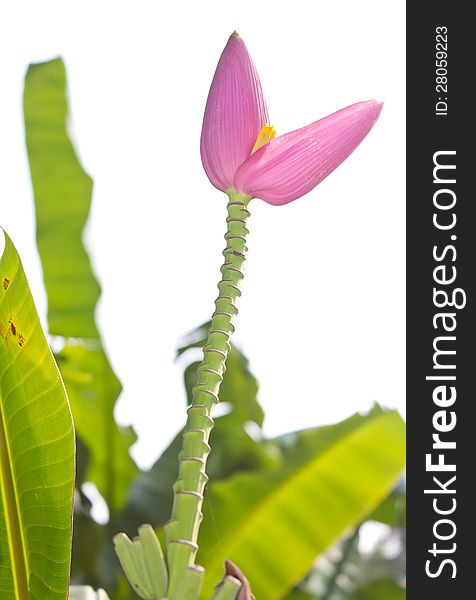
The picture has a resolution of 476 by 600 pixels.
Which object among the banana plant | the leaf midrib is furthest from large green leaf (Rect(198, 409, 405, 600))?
the leaf midrib

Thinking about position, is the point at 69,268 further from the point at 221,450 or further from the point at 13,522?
the point at 13,522

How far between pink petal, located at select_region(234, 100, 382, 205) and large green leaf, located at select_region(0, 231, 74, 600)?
0.07 metres

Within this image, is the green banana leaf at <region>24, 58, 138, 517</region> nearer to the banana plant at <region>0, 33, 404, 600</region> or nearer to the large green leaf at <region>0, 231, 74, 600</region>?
the banana plant at <region>0, 33, 404, 600</region>

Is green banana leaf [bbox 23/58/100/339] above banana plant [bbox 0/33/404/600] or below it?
above

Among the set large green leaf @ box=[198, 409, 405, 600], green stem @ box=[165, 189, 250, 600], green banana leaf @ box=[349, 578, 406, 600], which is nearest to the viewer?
green stem @ box=[165, 189, 250, 600]

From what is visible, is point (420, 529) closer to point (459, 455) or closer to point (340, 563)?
point (459, 455)

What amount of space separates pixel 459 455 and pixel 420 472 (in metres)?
0.02

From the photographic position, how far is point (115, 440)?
753 mm

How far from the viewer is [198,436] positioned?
0.55ft

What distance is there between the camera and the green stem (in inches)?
6.3

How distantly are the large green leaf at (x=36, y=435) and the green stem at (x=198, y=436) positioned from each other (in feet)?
0.15

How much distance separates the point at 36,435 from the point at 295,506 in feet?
1.27

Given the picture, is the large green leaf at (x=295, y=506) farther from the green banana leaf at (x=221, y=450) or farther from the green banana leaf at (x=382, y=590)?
the green banana leaf at (x=382, y=590)

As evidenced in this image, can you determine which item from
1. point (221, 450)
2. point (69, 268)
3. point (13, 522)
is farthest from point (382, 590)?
point (13, 522)
